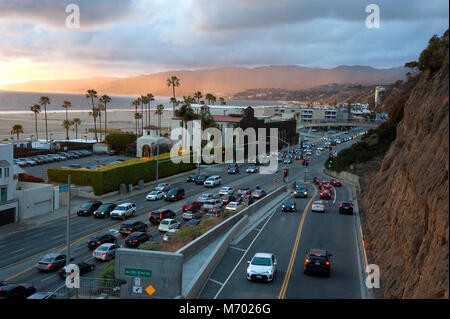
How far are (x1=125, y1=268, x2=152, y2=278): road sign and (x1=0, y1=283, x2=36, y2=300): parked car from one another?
691cm

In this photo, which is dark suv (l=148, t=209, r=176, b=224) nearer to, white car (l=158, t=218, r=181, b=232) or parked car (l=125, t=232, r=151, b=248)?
white car (l=158, t=218, r=181, b=232)

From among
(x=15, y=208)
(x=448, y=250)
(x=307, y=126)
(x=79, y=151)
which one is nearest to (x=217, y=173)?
(x=79, y=151)

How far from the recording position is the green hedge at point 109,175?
5600cm

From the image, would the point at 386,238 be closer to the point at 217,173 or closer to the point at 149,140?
the point at 217,173

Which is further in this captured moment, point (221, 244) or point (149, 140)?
point (149, 140)

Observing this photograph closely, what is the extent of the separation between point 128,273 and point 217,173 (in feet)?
200

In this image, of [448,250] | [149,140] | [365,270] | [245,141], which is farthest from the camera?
[245,141]

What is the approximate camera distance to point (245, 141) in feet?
362

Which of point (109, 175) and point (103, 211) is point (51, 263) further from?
point (109, 175)

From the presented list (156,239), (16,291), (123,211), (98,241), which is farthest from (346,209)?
(16,291)

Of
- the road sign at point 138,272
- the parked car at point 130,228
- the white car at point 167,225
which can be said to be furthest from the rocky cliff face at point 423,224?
the parked car at point 130,228

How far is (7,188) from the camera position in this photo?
43938 mm

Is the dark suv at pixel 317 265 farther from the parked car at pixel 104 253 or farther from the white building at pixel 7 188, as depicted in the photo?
the white building at pixel 7 188
